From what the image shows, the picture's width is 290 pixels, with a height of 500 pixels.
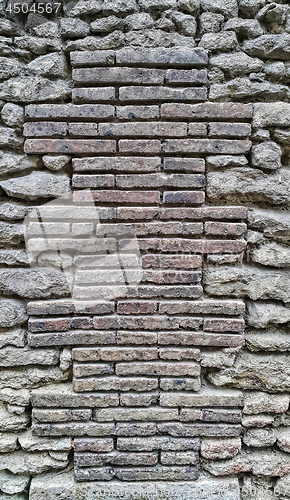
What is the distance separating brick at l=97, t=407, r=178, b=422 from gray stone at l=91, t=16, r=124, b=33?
2.01 m

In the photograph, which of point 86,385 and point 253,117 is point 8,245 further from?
point 253,117

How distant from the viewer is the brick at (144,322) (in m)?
1.60

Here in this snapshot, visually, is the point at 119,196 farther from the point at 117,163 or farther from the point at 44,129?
the point at 44,129

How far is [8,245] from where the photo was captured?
5.28ft

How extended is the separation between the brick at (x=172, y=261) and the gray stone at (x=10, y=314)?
29.1 inches

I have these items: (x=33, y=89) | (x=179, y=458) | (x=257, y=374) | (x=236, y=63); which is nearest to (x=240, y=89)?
(x=236, y=63)

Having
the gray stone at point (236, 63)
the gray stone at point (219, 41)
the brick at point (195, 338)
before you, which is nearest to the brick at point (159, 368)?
the brick at point (195, 338)

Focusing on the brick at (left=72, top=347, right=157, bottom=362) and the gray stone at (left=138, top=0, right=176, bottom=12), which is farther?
the brick at (left=72, top=347, right=157, bottom=362)

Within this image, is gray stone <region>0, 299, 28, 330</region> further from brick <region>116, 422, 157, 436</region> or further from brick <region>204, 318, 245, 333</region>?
brick <region>204, 318, 245, 333</region>

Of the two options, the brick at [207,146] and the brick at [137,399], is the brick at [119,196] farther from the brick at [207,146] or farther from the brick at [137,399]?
the brick at [137,399]

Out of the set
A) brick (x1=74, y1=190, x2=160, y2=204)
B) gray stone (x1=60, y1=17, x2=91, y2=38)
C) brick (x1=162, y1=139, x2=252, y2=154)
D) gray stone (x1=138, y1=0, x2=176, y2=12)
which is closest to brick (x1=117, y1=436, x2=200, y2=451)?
brick (x1=74, y1=190, x2=160, y2=204)

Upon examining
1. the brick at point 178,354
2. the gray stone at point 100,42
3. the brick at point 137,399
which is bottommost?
the brick at point 137,399

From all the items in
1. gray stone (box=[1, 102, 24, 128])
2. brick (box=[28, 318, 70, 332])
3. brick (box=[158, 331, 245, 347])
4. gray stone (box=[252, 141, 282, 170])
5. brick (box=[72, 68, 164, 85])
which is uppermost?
brick (box=[72, 68, 164, 85])

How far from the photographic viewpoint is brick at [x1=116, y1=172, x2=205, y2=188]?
1540 millimetres
